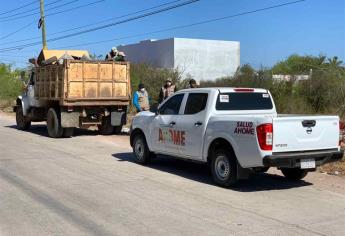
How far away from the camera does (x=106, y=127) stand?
18.4 metres

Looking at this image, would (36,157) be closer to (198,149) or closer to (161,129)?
(161,129)

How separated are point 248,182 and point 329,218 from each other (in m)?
2.67

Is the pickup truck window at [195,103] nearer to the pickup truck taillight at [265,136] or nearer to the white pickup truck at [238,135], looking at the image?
the white pickup truck at [238,135]

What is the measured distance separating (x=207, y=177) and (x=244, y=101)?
5.31 ft

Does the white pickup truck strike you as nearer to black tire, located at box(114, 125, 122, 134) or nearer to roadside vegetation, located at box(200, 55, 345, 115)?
black tire, located at box(114, 125, 122, 134)

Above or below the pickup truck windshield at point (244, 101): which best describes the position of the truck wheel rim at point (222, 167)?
below

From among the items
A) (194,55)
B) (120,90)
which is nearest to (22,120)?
(120,90)

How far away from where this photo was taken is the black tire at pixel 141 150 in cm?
1166

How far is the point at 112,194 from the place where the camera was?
8.43 meters

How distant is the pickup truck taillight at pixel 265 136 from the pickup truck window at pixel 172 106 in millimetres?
2670

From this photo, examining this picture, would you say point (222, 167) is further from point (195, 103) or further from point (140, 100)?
point (140, 100)

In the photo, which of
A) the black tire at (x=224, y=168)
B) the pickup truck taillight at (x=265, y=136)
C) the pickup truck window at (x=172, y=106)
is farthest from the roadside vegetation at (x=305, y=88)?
the pickup truck taillight at (x=265, y=136)

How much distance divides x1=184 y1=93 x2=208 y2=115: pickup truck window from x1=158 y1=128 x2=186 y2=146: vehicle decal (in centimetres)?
43

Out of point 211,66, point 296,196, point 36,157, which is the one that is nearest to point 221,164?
point 296,196
